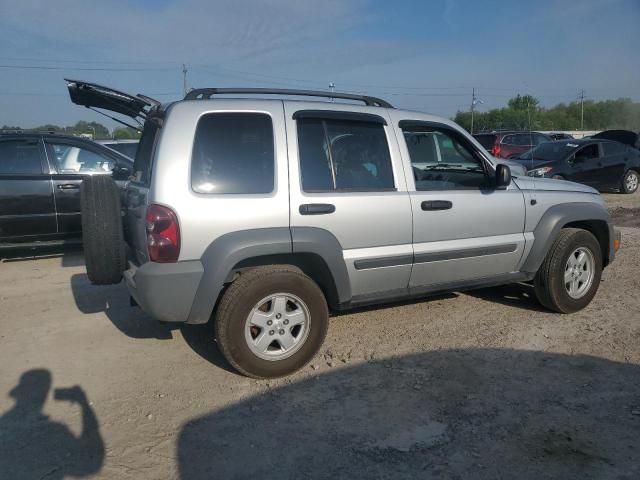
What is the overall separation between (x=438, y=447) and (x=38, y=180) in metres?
6.15

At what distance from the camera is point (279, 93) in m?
4.07

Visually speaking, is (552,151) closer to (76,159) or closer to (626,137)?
(626,137)

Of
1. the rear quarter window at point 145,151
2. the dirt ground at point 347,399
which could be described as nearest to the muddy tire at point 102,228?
the rear quarter window at point 145,151

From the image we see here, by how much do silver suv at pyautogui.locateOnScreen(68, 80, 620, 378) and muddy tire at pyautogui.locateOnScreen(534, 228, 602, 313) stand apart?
2.1 inches

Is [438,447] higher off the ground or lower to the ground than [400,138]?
lower

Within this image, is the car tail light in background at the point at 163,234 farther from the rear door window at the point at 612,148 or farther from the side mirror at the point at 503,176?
the rear door window at the point at 612,148

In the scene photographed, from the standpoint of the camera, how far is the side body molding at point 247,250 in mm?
3393

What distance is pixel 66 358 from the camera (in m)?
4.11

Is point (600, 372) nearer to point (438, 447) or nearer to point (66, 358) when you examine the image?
point (438, 447)

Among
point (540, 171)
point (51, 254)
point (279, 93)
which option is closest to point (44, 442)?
point (279, 93)

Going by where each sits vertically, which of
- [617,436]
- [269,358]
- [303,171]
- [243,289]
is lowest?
[617,436]

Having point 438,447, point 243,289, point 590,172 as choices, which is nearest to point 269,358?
point 243,289

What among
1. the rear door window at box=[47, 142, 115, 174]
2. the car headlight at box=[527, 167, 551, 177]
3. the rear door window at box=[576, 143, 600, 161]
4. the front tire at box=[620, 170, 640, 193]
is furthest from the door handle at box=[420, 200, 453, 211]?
the front tire at box=[620, 170, 640, 193]

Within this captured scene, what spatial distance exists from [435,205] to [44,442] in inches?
Result: 119
